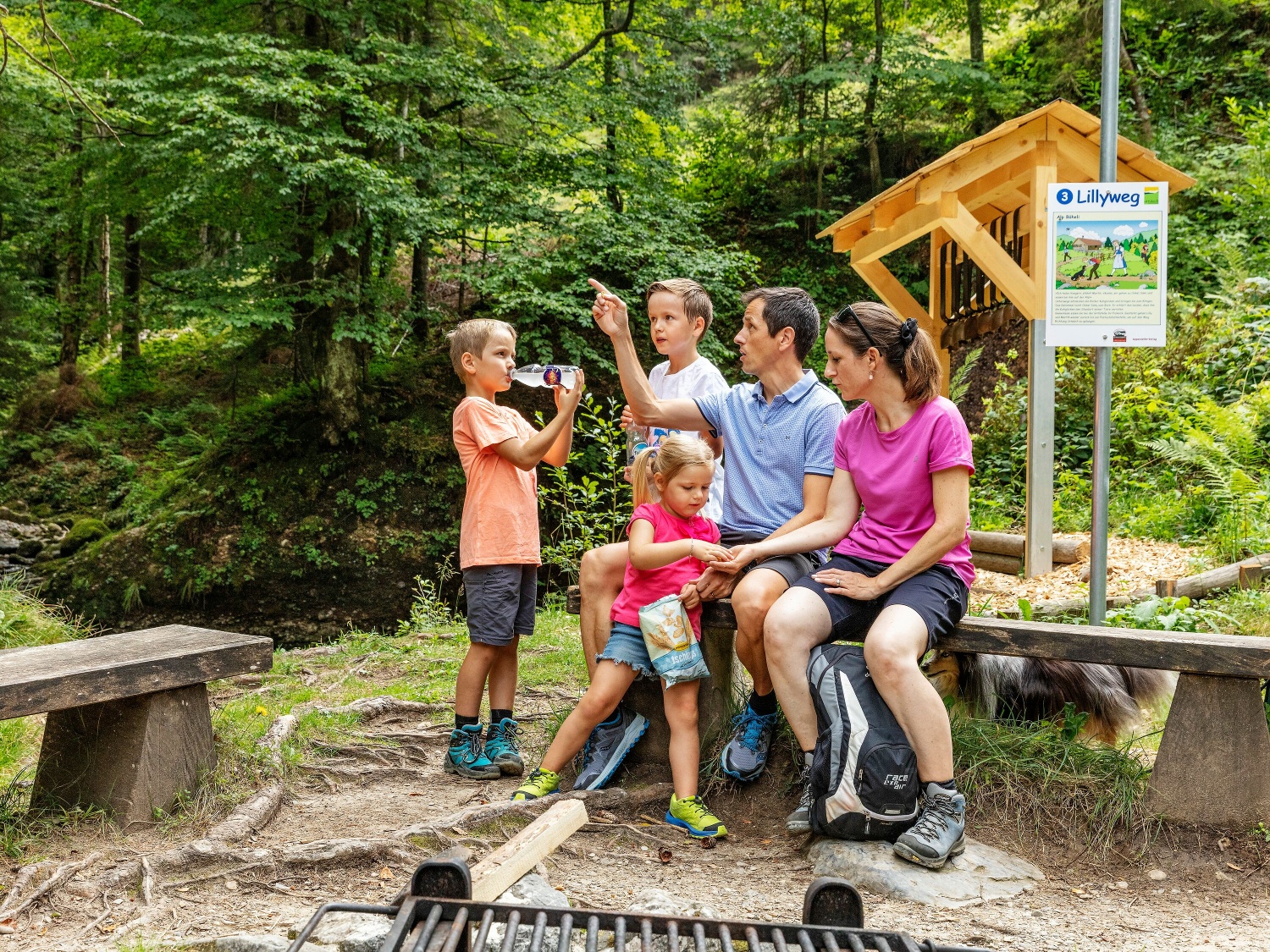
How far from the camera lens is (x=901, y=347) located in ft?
9.76

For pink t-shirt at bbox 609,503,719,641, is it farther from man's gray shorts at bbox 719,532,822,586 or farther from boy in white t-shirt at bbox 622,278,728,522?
boy in white t-shirt at bbox 622,278,728,522

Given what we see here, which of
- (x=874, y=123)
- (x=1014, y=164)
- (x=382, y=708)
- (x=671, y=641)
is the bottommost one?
(x=382, y=708)

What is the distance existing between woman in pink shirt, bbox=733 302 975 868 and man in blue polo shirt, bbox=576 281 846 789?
0.16 metres

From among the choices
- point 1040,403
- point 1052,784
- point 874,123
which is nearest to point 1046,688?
point 1052,784

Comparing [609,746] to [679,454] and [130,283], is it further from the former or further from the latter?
[130,283]

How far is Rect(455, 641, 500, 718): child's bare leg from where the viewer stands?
11.8 feet

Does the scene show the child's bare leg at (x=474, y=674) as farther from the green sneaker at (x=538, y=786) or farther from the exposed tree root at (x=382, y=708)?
the exposed tree root at (x=382, y=708)

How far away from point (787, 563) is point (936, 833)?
0.92 metres

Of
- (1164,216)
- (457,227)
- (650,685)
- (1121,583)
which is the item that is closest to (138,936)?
(650,685)

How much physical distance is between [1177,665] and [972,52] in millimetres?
13134

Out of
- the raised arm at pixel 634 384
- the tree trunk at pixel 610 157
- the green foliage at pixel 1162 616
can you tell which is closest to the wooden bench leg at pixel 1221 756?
the green foliage at pixel 1162 616

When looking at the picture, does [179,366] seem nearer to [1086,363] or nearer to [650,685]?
[1086,363]

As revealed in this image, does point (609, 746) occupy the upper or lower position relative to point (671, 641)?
lower

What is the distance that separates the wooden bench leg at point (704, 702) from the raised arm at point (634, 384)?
784mm
